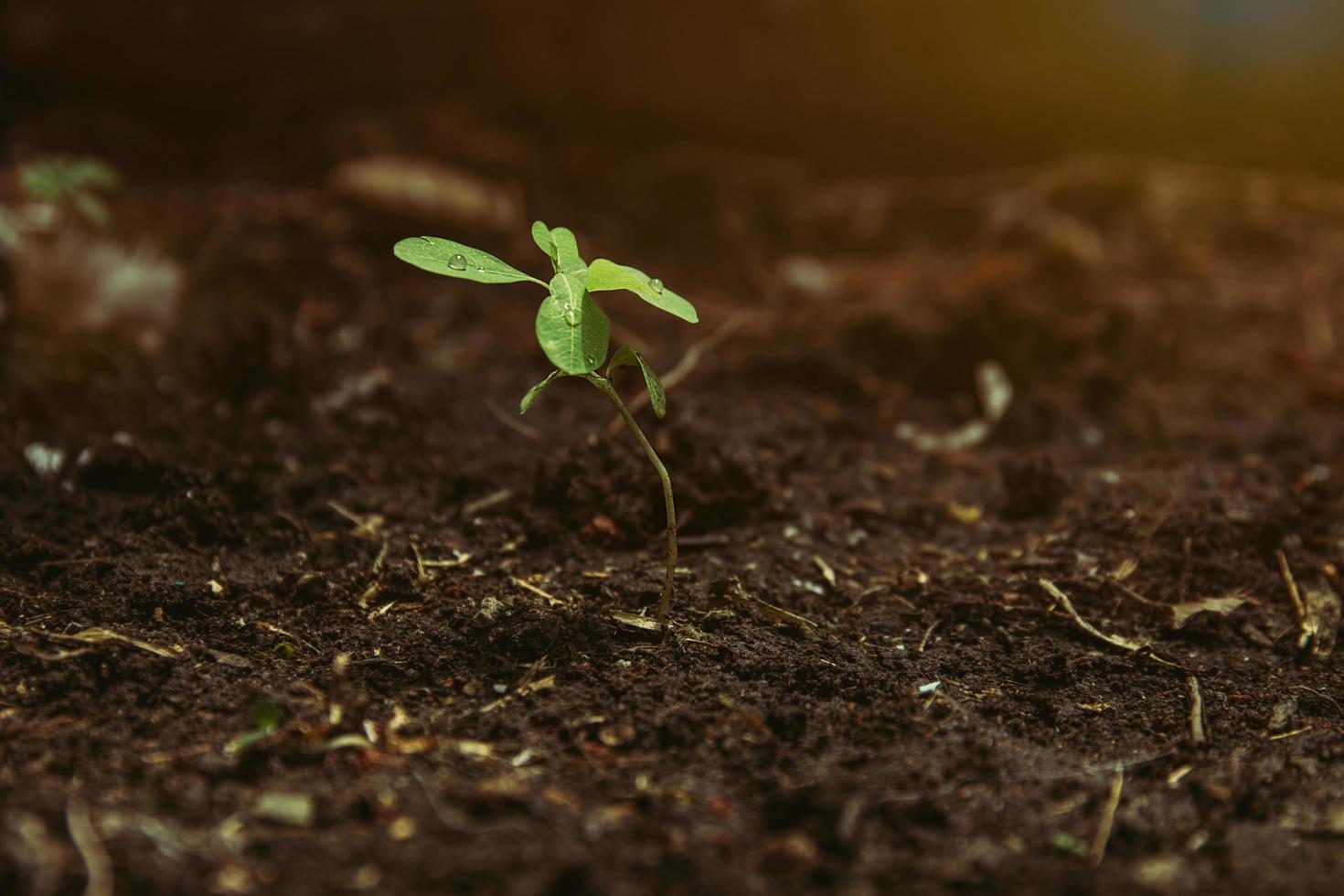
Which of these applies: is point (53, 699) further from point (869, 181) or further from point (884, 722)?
point (869, 181)

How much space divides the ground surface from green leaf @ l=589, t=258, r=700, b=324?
55 centimetres

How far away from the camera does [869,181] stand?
391 cm

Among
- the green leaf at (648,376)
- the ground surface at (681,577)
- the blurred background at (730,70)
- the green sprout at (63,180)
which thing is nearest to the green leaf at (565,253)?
the green leaf at (648,376)

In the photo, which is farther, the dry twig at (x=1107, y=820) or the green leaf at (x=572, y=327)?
the green leaf at (x=572, y=327)

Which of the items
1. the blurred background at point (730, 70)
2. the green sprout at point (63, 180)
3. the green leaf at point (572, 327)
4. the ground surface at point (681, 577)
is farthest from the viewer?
the blurred background at point (730, 70)

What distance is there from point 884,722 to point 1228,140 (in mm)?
3780

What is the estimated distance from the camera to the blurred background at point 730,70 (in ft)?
12.3

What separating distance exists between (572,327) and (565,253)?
0.15m

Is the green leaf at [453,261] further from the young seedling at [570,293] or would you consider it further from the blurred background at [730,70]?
the blurred background at [730,70]

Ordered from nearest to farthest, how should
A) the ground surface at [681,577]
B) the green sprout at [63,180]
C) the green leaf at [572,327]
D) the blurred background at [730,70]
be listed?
1. the ground surface at [681,577]
2. the green leaf at [572,327]
3. the green sprout at [63,180]
4. the blurred background at [730,70]

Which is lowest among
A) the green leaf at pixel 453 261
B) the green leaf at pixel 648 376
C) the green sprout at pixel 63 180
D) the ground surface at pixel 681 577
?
the ground surface at pixel 681 577

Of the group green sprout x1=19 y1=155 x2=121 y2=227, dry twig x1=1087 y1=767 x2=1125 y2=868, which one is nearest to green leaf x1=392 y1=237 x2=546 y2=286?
dry twig x1=1087 y1=767 x2=1125 y2=868

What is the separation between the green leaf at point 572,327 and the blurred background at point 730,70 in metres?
2.60

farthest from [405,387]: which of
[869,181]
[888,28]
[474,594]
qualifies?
[888,28]
